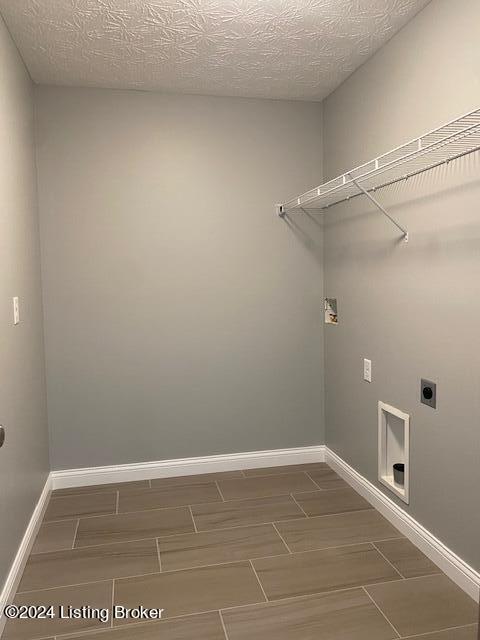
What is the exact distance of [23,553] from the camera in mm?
2309

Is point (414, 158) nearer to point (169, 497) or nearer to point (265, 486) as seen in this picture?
point (265, 486)

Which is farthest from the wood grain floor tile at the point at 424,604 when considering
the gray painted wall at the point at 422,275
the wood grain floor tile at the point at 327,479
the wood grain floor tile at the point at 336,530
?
the wood grain floor tile at the point at 327,479

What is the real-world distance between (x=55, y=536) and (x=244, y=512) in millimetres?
986

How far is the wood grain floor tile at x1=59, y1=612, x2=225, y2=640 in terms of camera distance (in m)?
1.87

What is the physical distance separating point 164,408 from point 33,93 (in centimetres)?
204

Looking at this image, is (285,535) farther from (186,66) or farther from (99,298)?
(186,66)

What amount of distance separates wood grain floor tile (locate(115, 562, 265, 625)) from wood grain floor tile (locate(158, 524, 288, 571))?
7cm

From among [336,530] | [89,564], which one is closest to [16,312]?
[89,564]

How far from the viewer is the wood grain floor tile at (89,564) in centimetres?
222

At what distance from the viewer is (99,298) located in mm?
3162

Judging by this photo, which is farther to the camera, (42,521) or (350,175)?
(42,521)

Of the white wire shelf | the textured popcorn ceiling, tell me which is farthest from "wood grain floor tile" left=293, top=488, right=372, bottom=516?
the textured popcorn ceiling

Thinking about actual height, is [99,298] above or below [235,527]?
above

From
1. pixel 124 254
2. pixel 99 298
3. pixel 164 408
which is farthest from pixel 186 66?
pixel 164 408
